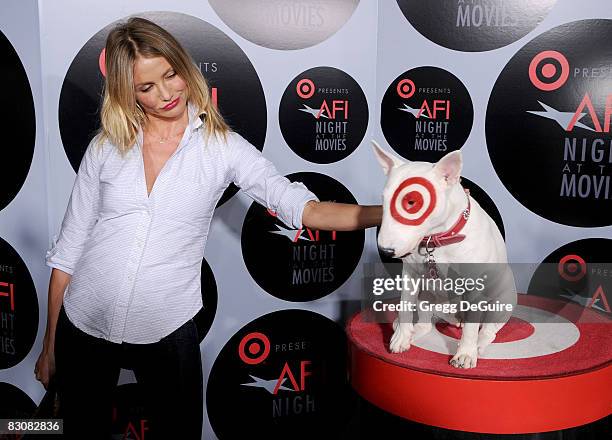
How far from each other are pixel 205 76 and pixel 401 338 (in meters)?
1.11

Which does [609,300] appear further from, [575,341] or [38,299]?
[38,299]

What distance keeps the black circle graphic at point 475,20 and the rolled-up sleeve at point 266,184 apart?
974 millimetres

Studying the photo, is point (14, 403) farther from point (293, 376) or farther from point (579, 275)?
point (579, 275)

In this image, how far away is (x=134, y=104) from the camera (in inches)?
51.6

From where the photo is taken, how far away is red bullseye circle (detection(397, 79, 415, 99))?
2133 millimetres

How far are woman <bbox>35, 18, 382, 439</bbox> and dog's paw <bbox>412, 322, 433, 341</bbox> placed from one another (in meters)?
0.28

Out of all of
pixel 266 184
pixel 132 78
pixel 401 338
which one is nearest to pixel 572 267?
pixel 401 338

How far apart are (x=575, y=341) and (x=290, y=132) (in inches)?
44.9

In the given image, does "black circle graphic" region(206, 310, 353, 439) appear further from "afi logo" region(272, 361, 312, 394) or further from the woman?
the woman

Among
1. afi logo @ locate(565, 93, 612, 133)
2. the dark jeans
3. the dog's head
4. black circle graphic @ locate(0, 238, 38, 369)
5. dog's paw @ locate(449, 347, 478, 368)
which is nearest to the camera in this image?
the dog's head

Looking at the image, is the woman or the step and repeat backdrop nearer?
the woman

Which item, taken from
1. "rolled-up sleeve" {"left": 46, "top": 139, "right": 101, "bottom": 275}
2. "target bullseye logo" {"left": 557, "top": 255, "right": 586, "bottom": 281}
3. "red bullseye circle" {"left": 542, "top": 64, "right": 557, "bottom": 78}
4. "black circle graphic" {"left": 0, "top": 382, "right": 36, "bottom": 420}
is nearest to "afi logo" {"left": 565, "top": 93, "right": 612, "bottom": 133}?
"red bullseye circle" {"left": 542, "top": 64, "right": 557, "bottom": 78}

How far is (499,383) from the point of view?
45.2 inches

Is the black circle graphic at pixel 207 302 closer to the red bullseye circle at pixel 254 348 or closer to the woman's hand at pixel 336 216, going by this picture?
the red bullseye circle at pixel 254 348
